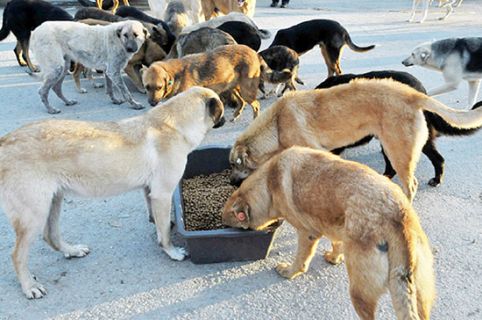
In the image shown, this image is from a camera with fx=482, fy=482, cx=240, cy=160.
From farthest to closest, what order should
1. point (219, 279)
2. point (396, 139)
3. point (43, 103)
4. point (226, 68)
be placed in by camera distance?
1. point (43, 103)
2. point (226, 68)
3. point (396, 139)
4. point (219, 279)

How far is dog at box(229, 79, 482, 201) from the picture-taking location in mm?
4109

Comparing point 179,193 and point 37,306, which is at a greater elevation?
point 179,193

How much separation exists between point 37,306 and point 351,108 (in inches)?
117

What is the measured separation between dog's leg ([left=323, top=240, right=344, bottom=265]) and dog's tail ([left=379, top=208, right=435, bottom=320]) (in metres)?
1.09

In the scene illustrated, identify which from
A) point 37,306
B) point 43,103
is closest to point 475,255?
point 37,306

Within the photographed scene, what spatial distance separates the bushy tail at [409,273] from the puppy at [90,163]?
178 centimetres

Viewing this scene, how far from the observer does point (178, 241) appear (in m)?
4.18

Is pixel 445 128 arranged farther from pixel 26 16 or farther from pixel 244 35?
pixel 26 16

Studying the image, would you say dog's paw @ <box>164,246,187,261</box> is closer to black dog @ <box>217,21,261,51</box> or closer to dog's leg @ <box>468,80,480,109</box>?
black dog @ <box>217,21,261,51</box>

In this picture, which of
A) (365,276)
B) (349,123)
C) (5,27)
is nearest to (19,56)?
(5,27)

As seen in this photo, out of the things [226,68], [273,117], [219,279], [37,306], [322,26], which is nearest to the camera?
[37,306]

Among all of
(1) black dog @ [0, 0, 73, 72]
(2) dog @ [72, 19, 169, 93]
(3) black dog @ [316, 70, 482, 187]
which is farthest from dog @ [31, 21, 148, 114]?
(3) black dog @ [316, 70, 482, 187]

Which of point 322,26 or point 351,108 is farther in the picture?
point 322,26

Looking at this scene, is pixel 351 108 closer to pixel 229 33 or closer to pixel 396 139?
pixel 396 139
